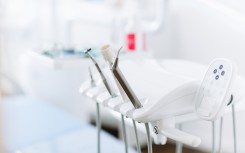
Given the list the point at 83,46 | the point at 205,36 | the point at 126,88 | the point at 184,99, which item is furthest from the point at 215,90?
the point at 83,46

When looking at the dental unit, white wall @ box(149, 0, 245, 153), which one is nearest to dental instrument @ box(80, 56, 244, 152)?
the dental unit

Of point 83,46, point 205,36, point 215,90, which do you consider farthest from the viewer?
point 83,46

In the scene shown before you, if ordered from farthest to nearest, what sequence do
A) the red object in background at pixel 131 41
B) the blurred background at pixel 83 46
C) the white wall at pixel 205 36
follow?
the red object in background at pixel 131 41, the blurred background at pixel 83 46, the white wall at pixel 205 36

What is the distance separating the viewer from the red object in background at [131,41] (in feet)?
5.04

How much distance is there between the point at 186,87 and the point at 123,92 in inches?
4.9

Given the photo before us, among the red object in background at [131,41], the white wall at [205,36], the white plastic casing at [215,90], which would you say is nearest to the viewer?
the white plastic casing at [215,90]

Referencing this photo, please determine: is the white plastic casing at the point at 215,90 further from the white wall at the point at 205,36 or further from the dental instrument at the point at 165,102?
the white wall at the point at 205,36

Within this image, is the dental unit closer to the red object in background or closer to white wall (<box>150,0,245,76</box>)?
white wall (<box>150,0,245,76</box>)

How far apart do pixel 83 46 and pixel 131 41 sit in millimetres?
302

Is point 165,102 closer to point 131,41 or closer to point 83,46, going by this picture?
point 131,41

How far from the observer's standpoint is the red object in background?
5.04 ft

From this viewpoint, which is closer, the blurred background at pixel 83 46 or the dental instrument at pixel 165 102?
the dental instrument at pixel 165 102

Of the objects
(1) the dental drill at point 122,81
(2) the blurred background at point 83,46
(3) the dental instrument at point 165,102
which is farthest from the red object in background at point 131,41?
(1) the dental drill at point 122,81

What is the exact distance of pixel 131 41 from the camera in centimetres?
156
